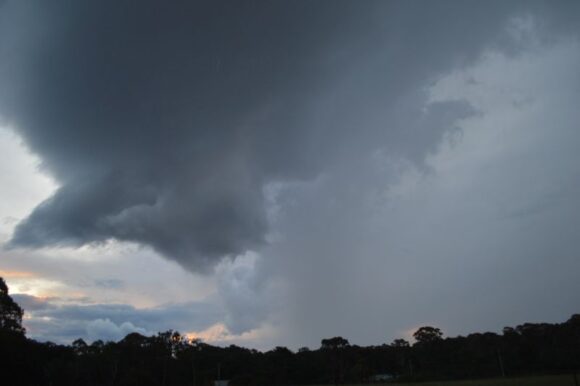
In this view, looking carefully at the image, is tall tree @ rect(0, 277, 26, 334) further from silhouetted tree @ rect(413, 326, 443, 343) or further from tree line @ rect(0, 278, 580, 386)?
silhouetted tree @ rect(413, 326, 443, 343)

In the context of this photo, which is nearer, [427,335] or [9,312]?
[9,312]

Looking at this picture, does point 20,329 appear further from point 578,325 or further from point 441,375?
point 578,325

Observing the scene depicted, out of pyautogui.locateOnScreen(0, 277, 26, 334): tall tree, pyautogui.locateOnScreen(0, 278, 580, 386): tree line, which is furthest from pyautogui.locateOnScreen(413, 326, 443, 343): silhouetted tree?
pyautogui.locateOnScreen(0, 277, 26, 334): tall tree

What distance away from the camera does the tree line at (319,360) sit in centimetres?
10969

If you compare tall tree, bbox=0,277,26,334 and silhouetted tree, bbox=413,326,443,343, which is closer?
tall tree, bbox=0,277,26,334

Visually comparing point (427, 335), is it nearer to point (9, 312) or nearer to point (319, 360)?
point (319, 360)

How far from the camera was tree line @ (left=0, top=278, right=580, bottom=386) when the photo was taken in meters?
110

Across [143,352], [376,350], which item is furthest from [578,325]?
[143,352]

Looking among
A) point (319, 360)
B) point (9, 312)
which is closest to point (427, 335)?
point (319, 360)

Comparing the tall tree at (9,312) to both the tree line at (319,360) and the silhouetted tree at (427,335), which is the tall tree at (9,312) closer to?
the tree line at (319,360)

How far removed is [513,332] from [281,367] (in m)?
61.8

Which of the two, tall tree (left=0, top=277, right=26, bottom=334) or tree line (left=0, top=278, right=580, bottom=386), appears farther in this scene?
tree line (left=0, top=278, right=580, bottom=386)

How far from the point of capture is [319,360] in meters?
144

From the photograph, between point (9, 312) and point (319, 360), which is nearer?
point (9, 312)
